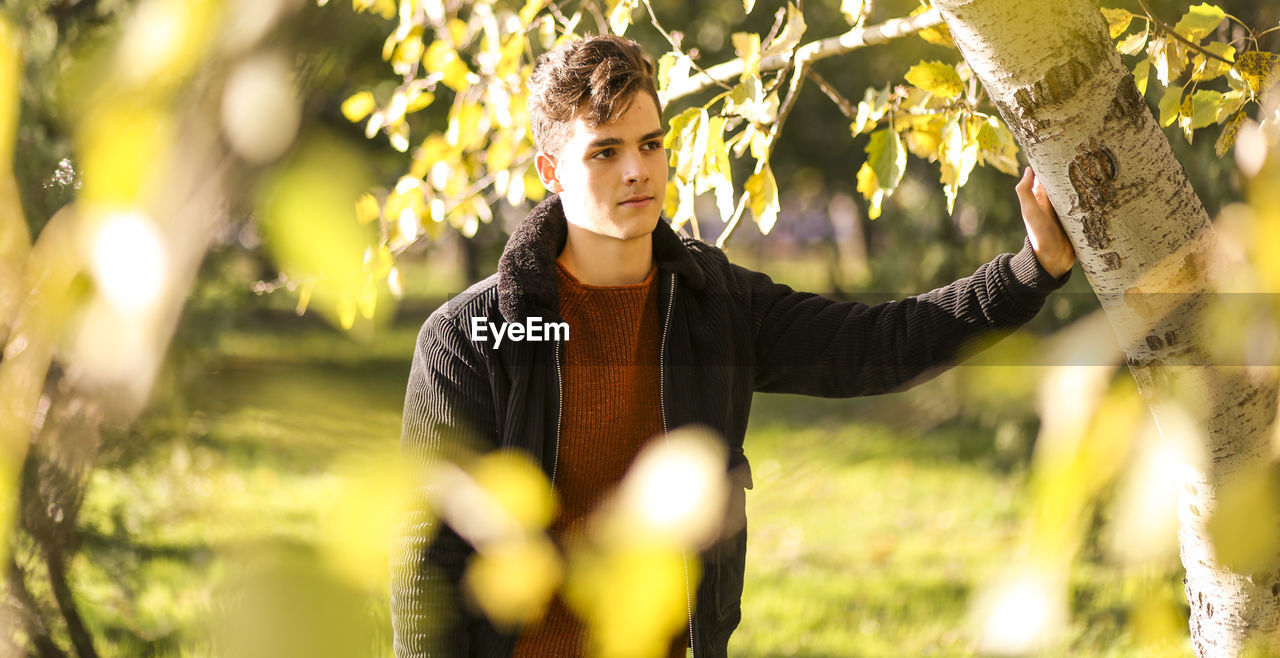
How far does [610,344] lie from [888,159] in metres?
0.62

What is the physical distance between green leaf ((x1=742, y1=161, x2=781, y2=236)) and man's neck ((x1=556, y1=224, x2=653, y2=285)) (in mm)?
218

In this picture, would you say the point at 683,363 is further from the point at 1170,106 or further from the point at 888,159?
the point at 1170,106

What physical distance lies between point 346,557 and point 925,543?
4.87 metres

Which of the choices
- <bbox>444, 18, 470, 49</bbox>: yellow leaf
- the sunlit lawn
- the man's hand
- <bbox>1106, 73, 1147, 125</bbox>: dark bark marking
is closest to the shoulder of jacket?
the sunlit lawn

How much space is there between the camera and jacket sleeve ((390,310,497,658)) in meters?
1.64

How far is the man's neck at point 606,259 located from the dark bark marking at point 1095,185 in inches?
33.7

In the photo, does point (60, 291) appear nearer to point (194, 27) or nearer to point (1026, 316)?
point (194, 27)

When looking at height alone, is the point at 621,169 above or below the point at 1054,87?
below

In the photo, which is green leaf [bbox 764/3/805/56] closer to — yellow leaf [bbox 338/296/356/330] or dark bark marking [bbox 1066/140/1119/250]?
dark bark marking [bbox 1066/140/1119/250]

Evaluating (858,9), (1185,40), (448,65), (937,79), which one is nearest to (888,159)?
(937,79)

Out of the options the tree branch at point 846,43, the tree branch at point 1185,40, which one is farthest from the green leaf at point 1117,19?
the tree branch at point 846,43

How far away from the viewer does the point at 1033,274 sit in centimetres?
147

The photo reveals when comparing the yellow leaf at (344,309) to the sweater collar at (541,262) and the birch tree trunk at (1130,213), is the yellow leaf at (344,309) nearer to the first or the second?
the birch tree trunk at (1130,213)

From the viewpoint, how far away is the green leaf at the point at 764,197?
176 cm
